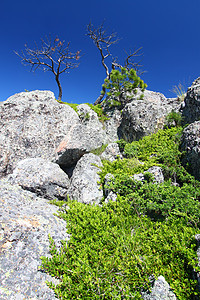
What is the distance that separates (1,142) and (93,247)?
9.77 m

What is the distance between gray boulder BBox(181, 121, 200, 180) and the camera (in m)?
6.79

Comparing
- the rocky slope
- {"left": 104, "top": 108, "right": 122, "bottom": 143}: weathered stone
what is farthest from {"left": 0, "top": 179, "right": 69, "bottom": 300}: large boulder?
{"left": 104, "top": 108, "right": 122, "bottom": 143}: weathered stone

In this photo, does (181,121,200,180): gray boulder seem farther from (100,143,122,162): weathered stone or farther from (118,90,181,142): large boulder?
(100,143,122,162): weathered stone

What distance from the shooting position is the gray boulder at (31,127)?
1011cm

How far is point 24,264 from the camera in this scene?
3.17 meters

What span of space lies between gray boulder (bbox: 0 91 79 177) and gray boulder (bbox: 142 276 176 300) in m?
7.64

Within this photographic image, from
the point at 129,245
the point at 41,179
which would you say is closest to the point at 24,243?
the point at 129,245

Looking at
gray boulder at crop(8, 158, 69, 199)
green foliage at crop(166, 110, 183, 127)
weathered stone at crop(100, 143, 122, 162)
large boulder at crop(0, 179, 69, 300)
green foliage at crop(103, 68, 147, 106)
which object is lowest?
large boulder at crop(0, 179, 69, 300)

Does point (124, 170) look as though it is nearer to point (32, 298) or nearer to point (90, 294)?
point (90, 294)

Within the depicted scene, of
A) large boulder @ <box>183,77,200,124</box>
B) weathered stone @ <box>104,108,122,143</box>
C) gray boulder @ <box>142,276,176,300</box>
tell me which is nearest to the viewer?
gray boulder @ <box>142,276,176,300</box>

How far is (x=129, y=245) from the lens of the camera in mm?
3666

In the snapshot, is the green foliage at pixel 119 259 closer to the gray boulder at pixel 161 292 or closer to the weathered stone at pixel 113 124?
the gray boulder at pixel 161 292

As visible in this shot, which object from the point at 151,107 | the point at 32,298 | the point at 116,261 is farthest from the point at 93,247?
the point at 151,107

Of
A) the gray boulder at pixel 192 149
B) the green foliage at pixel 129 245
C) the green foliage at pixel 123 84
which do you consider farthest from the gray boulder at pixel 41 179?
the green foliage at pixel 123 84
